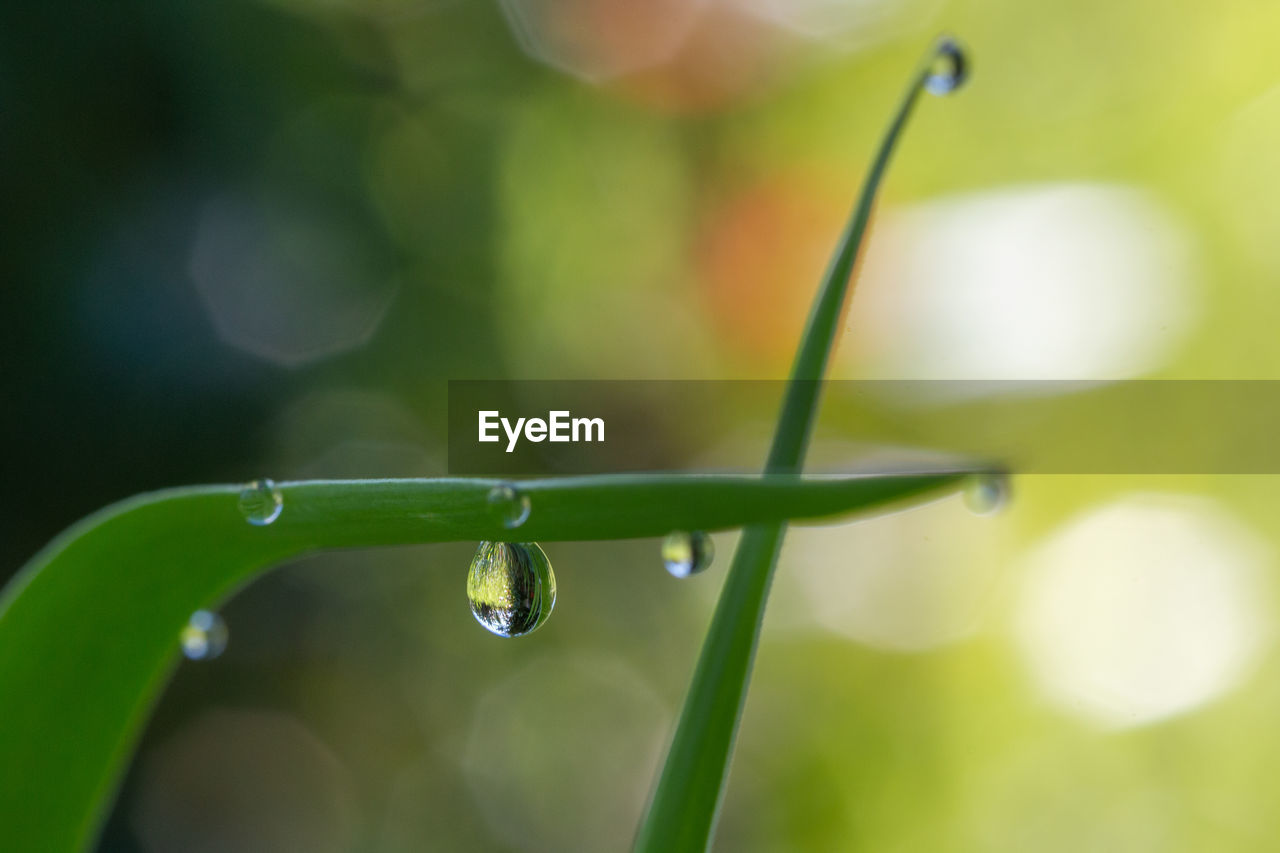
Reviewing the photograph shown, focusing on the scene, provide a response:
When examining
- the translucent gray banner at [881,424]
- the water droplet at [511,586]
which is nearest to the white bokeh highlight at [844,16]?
the translucent gray banner at [881,424]

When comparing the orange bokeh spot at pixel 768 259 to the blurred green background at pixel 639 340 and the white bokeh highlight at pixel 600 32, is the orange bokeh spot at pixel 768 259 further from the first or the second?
the white bokeh highlight at pixel 600 32

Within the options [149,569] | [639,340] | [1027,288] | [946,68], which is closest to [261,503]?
[149,569]

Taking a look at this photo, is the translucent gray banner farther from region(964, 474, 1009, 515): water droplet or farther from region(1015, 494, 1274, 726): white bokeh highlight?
region(964, 474, 1009, 515): water droplet

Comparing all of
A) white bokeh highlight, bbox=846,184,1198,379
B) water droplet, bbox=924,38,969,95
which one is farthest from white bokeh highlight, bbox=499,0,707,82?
water droplet, bbox=924,38,969,95

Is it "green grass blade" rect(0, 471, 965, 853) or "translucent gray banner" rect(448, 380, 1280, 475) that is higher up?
"translucent gray banner" rect(448, 380, 1280, 475)

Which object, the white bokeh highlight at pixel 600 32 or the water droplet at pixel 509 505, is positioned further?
the white bokeh highlight at pixel 600 32

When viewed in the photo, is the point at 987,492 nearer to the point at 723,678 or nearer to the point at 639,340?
the point at 723,678
